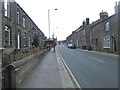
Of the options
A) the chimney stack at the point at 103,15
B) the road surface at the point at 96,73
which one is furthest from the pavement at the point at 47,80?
the chimney stack at the point at 103,15

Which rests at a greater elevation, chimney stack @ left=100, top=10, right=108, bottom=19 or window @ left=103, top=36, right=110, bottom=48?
chimney stack @ left=100, top=10, right=108, bottom=19

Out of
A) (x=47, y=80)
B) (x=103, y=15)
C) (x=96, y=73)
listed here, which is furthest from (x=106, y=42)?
(x=47, y=80)

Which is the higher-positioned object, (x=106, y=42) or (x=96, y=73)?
(x=106, y=42)

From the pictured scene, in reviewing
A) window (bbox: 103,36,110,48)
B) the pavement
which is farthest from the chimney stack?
the pavement

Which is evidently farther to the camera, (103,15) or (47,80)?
(103,15)

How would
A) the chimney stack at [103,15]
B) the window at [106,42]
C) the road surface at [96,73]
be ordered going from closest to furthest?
1. the road surface at [96,73]
2. the window at [106,42]
3. the chimney stack at [103,15]

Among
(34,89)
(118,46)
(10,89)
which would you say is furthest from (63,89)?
(118,46)

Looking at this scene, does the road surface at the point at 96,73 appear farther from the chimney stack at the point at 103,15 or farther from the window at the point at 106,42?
the chimney stack at the point at 103,15

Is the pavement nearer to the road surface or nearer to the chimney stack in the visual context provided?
the road surface

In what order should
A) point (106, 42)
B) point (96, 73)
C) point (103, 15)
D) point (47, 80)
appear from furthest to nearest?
point (103, 15) < point (106, 42) < point (96, 73) < point (47, 80)

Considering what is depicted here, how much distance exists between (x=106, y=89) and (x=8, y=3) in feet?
53.2

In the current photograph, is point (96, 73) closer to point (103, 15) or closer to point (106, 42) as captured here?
point (106, 42)

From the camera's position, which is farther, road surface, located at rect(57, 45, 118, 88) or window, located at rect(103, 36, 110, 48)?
window, located at rect(103, 36, 110, 48)

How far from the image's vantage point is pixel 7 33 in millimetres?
22859
